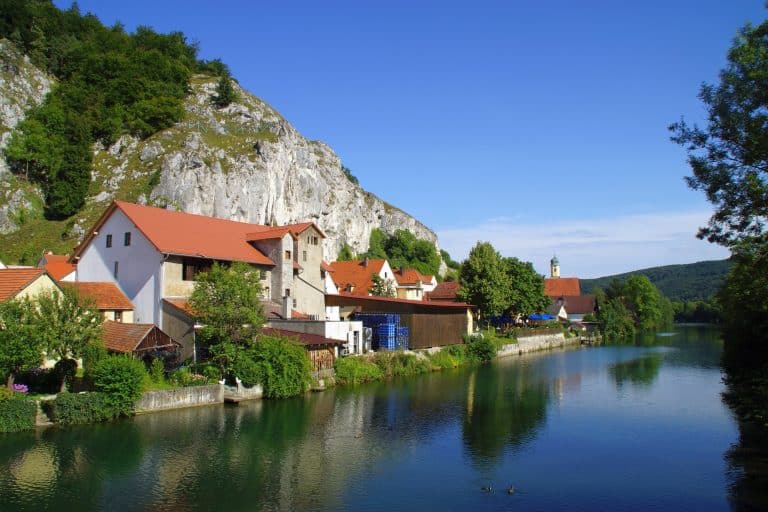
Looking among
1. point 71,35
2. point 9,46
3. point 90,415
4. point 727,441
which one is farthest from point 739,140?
point 71,35

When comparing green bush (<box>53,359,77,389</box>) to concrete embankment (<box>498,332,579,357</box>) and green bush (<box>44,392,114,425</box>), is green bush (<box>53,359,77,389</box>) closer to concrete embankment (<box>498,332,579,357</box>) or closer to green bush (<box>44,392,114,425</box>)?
green bush (<box>44,392,114,425</box>)

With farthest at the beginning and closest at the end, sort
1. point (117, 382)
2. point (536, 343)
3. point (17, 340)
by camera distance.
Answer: point (536, 343) < point (117, 382) < point (17, 340)

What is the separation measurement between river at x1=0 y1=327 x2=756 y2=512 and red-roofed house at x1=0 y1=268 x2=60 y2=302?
7.36 m

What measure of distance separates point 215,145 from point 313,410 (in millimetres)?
59844

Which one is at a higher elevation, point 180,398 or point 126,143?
point 126,143

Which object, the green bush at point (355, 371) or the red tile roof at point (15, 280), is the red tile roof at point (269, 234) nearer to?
the green bush at point (355, 371)

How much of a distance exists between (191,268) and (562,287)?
314 feet

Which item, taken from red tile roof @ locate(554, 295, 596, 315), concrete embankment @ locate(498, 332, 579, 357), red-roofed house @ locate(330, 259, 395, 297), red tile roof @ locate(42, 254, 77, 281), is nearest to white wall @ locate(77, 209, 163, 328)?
red tile roof @ locate(42, 254, 77, 281)

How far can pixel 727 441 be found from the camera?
24609 millimetres

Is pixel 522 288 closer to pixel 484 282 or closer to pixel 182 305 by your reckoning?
pixel 484 282

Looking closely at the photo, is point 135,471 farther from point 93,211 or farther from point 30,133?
point 30,133

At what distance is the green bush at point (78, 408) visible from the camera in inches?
950

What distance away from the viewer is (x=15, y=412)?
75.5 feet

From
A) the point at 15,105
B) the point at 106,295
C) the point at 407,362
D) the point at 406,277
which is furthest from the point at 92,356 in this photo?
the point at 15,105
